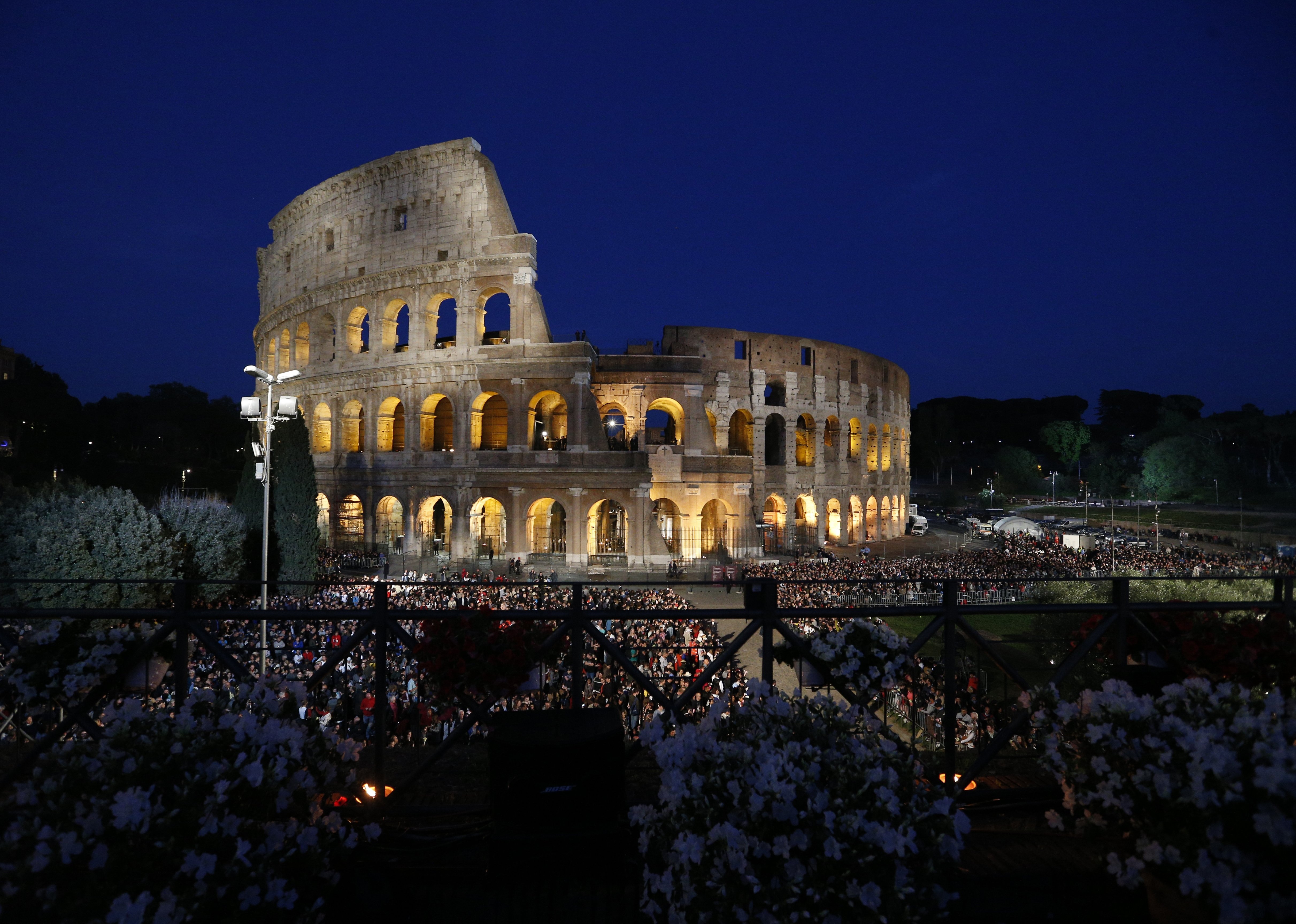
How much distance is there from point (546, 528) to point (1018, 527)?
1240 inches

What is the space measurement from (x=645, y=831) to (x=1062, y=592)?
2073cm

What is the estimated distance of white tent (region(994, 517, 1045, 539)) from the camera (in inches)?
1467

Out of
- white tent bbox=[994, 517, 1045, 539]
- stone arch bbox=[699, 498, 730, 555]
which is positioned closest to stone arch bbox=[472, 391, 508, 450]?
stone arch bbox=[699, 498, 730, 555]

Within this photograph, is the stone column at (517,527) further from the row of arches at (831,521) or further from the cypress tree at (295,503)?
the row of arches at (831,521)

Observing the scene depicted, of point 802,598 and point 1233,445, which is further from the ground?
point 1233,445

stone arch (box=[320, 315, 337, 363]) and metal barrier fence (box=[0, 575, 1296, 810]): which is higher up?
stone arch (box=[320, 315, 337, 363])

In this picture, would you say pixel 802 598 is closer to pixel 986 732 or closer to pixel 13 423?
pixel 986 732

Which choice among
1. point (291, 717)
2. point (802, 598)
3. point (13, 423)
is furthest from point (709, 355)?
point (13, 423)

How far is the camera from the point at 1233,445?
62.6 metres

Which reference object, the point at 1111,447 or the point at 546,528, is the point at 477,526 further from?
the point at 1111,447

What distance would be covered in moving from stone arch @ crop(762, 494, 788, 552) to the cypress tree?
22233mm

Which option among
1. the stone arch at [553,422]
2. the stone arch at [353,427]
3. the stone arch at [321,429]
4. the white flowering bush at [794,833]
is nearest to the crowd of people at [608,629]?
the white flowering bush at [794,833]

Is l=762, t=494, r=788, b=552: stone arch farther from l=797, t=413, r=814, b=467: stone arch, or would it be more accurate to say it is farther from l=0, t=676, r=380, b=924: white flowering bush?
l=0, t=676, r=380, b=924: white flowering bush

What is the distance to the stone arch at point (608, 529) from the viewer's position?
29.0 meters
